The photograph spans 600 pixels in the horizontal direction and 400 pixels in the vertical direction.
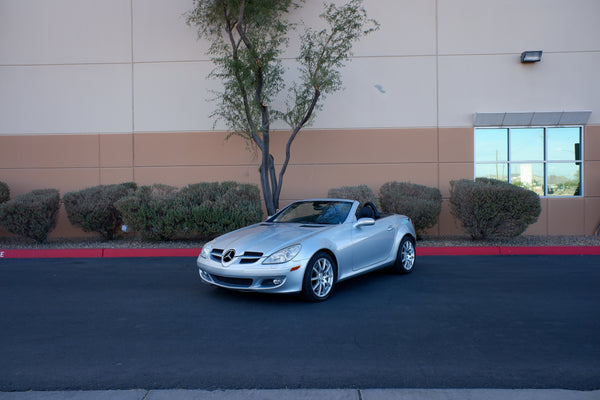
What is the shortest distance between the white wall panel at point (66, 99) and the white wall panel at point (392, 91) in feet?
19.2

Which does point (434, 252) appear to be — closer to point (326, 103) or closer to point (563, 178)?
point (326, 103)

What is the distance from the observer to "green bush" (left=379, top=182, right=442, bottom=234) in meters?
11.1

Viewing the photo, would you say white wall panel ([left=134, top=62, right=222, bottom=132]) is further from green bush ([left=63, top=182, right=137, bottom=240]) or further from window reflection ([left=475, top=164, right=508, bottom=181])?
window reflection ([left=475, top=164, right=508, bottom=181])

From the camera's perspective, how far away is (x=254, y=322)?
5.35 meters

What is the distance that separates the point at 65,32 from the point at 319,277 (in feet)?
38.3

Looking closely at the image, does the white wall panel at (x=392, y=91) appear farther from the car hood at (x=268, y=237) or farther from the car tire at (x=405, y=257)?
the car hood at (x=268, y=237)

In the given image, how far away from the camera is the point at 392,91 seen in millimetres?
13008

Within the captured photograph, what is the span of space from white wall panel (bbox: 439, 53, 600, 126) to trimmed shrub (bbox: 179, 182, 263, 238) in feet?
19.7

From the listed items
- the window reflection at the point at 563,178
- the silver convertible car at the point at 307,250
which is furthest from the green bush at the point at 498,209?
the silver convertible car at the point at 307,250

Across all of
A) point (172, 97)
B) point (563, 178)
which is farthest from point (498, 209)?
point (172, 97)

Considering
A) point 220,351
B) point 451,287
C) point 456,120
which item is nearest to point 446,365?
point 220,351

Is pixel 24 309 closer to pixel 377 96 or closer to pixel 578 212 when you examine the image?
pixel 377 96

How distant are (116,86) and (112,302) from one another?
8.87m


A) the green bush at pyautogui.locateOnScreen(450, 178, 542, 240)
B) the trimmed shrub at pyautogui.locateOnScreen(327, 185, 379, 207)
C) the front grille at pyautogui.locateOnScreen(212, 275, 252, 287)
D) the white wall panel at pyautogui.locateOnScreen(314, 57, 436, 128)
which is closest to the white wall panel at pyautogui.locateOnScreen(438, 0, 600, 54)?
the white wall panel at pyautogui.locateOnScreen(314, 57, 436, 128)
